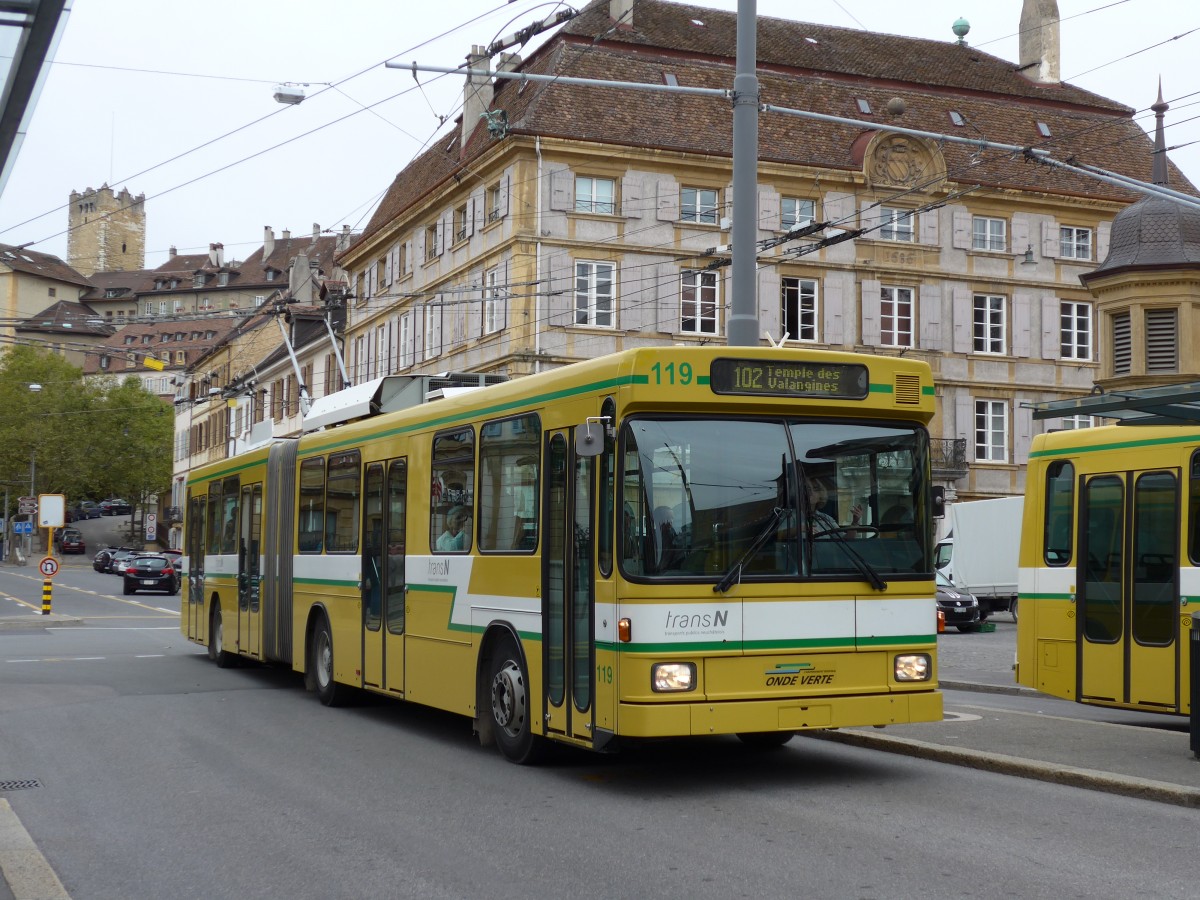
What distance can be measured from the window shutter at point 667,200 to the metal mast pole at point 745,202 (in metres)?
31.1

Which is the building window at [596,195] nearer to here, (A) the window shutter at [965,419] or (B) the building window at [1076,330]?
(A) the window shutter at [965,419]

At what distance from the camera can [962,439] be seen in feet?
162

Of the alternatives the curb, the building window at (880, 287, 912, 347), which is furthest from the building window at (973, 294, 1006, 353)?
the curb

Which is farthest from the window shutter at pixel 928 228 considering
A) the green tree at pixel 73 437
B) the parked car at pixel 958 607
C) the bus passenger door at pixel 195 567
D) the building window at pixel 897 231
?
the green tree at pixel 73 437

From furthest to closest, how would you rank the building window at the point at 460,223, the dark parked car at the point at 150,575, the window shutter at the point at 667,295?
the dark parked car at the point at 150,575 < the building window at the point at 460,223 < the window shutter at the point at 667,295

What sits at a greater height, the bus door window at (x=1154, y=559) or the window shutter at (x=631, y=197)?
the window shutter at (x=631, y=197)

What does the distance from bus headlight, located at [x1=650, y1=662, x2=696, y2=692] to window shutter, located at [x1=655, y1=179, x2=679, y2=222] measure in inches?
1485

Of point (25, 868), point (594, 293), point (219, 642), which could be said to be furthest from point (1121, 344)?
point (25, 868)

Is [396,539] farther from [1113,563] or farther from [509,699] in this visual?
[1113,563]

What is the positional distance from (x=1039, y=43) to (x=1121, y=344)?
24.3 meters

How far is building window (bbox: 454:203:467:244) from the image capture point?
4950 centimetres

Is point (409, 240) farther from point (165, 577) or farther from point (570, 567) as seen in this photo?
point (570, 567)

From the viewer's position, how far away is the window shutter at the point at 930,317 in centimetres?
4981

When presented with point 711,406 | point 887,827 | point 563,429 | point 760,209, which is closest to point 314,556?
point 563,429
